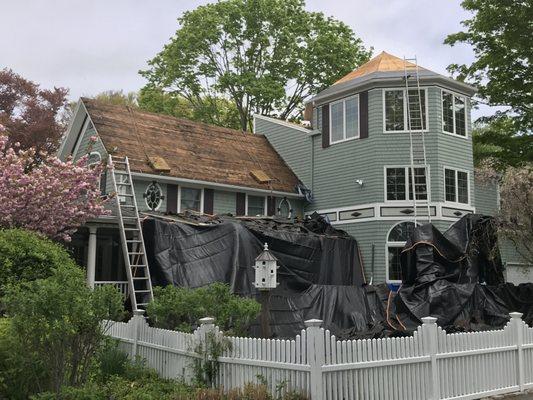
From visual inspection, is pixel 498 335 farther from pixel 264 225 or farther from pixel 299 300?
pixel 264 225

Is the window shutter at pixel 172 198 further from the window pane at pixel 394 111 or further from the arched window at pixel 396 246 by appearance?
the window pane at pixel 394 111

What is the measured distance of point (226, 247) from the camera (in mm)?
15609

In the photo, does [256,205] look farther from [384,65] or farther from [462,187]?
[462,187]

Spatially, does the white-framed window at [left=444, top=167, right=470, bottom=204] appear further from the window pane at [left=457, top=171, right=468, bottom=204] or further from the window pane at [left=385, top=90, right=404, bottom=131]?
the window pane at [left=385, top=90, right=404, bottom=131]

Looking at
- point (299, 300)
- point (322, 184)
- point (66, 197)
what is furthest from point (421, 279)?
point (66, 197)

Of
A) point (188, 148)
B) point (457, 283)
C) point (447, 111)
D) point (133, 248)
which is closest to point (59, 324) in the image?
point (133, 248)

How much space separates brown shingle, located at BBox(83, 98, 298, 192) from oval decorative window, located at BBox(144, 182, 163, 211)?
0.54 m

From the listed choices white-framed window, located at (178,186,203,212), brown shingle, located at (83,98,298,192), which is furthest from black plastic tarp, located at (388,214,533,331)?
white-framed window, located at (178,186,203,212)

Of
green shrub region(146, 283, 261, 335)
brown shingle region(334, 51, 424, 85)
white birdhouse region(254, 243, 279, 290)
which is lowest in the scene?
green shrub region(146, 283, 261, 335)

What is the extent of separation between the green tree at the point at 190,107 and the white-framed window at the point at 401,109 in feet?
60.4

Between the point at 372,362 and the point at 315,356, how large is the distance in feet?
2.98

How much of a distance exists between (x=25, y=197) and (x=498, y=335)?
1058 centimetres

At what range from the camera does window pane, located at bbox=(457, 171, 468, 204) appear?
65.4ft

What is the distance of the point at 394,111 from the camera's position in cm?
1972
